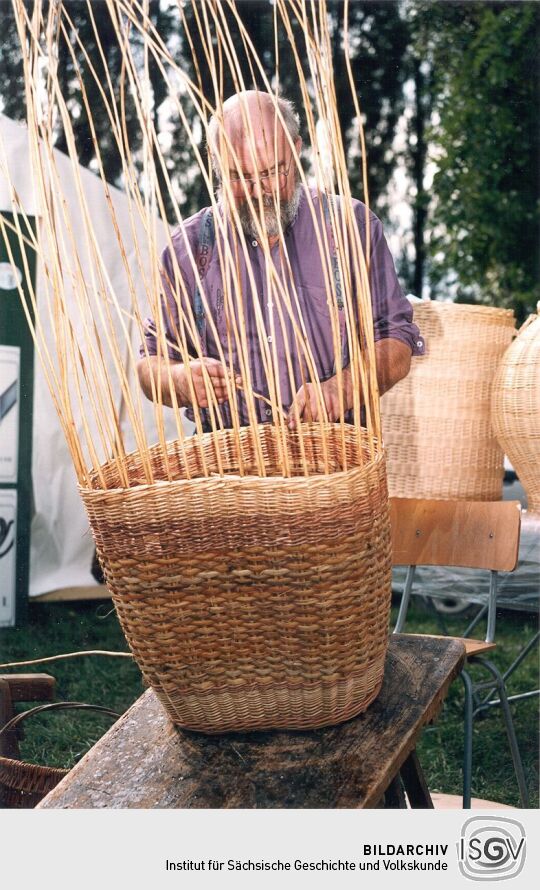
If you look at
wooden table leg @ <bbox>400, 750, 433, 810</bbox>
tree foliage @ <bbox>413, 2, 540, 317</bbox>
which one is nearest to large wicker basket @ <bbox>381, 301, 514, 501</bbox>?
tree foliage @ <bbox>413, 2, 540, 317</bbox>

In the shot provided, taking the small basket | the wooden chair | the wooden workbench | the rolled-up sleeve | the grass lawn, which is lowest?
the grass lawn

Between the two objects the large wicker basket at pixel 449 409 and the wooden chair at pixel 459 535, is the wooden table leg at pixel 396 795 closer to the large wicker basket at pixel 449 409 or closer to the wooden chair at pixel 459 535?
the wooden chair at pixel 459 535

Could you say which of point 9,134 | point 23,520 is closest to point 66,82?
point 9,134

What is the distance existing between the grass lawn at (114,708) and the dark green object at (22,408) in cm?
19

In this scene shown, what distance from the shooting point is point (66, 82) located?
2.55 m

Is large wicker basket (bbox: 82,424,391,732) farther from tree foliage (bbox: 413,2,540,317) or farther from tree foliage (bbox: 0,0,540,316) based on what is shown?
tree foliage (bbox: 413,2,540,317)

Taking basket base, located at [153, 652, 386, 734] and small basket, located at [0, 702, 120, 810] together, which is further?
small basket, located at [0, 702, 120, 810]

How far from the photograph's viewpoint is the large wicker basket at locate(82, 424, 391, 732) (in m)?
0.83

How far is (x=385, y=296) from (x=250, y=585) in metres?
0.77

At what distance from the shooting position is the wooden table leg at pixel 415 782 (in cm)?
115

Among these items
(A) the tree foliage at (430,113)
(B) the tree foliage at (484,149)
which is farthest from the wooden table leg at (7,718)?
(B) the tree foliage at (484,149)
